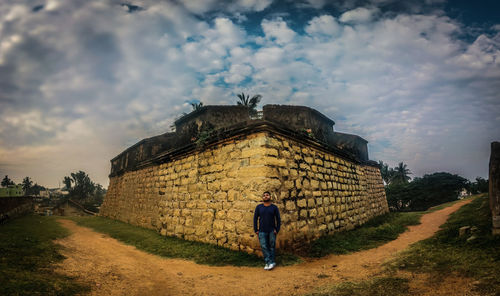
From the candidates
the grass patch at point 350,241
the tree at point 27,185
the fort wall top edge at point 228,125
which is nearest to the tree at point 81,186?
the tree at point 27,185

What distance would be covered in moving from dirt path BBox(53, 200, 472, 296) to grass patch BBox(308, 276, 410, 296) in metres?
0.29

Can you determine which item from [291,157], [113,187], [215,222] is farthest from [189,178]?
[113,187]

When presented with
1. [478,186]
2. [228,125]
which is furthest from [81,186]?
[478,186]

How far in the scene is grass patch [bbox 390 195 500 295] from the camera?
10.0 feet

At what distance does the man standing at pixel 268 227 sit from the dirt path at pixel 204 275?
32cm

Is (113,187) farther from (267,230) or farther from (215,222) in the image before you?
(267,230)

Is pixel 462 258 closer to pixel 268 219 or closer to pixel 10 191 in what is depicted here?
pixel 268 219

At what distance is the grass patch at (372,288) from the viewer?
3.21 metres

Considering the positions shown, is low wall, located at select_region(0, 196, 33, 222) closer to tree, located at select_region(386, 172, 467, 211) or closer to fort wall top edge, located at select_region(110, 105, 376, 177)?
fort wall top edge, located at select_region(110, 105, 376, 177)

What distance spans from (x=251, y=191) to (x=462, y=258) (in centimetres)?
405

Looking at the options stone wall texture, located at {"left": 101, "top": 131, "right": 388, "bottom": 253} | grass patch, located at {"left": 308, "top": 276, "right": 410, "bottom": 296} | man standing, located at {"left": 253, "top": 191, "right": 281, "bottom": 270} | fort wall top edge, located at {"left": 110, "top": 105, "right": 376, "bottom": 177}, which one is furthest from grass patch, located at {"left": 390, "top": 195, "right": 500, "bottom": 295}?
fort wall top edge, located at {"left": 110, "top": 105, "right": 376, "bottom": 177}

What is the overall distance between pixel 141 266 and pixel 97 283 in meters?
1.42

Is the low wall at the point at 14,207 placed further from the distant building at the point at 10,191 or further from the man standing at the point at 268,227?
the man standing at the point at 268,227

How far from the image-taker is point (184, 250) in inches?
254
